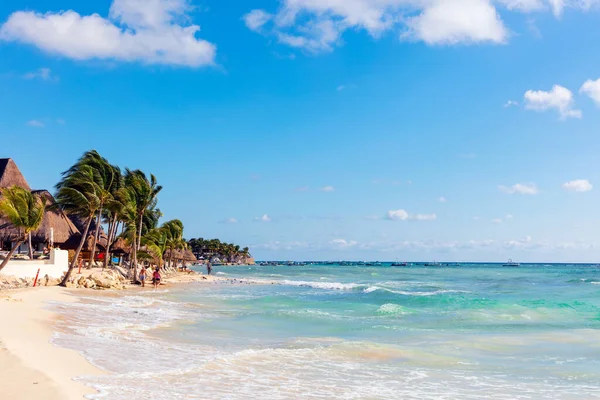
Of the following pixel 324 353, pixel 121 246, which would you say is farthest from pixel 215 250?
pixel 324 353

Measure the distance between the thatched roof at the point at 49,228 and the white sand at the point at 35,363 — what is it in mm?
18127

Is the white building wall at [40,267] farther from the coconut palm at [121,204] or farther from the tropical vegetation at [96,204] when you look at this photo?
the coconut palm at [121,204]

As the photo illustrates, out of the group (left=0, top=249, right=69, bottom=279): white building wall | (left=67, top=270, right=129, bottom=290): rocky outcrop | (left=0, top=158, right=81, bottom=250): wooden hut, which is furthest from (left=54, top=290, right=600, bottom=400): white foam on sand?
(left=0, top=158, right=81, bottom=250): wooden hut

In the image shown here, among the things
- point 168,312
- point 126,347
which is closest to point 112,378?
point 126,347

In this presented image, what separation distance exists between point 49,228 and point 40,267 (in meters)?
8.98

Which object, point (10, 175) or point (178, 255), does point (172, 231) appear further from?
point (10, 175)

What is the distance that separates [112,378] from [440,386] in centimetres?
504

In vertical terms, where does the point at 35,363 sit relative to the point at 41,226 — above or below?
below

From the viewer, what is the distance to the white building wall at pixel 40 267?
71.7 feet

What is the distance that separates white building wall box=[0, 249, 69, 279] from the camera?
2184cm

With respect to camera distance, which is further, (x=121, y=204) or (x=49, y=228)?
(x=49, y=228)

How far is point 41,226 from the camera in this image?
3169 cm

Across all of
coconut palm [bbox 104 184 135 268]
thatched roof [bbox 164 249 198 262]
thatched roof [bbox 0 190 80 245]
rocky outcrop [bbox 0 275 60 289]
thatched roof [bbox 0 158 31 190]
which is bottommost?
rocky outcrop [bbox 0 275 60 289]

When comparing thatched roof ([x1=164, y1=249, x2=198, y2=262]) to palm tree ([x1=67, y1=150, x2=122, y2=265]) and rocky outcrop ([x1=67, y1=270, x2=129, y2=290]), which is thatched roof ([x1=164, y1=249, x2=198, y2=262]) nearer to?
palm tree ([x1=67, y1=150, x2=122, y2=265])
